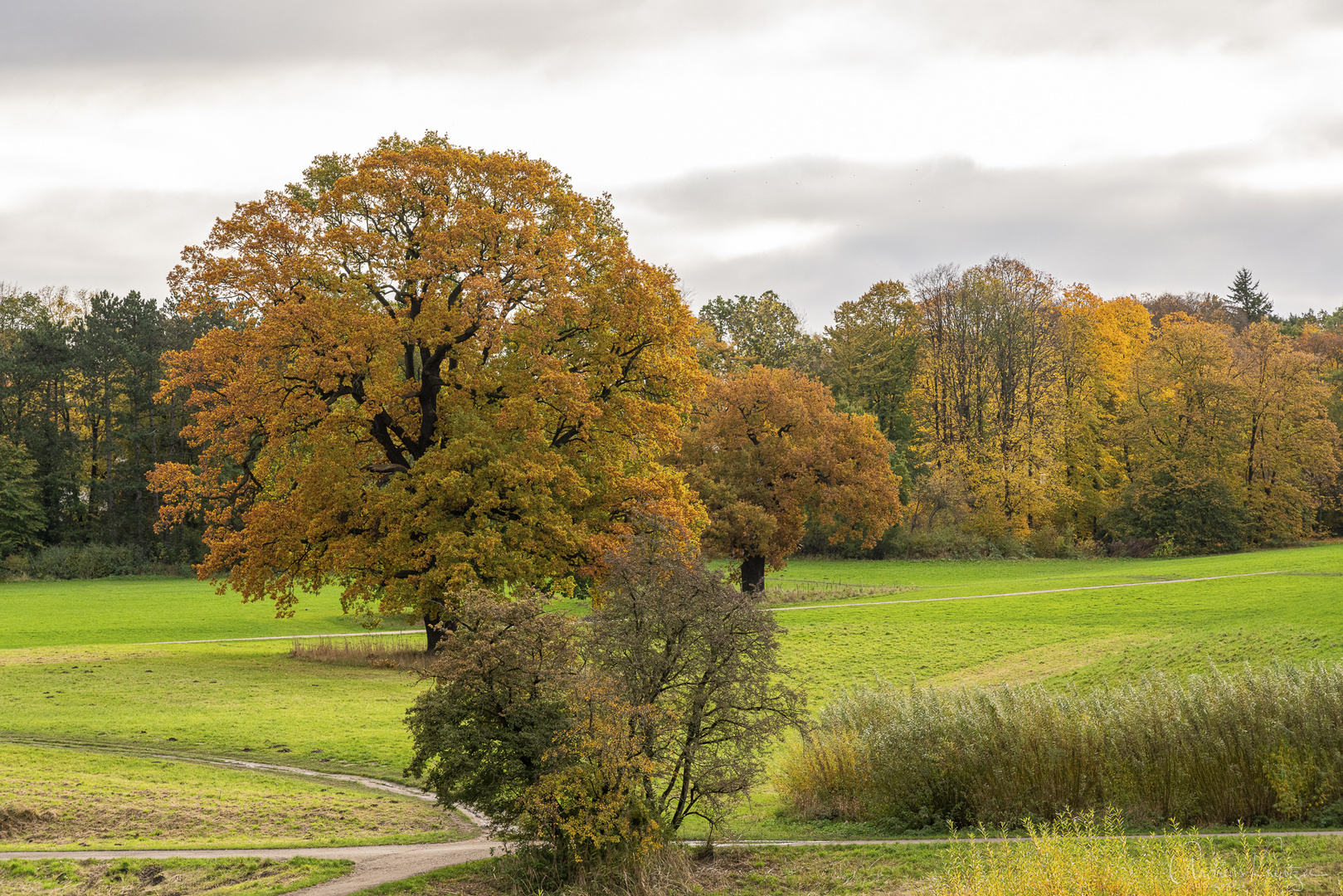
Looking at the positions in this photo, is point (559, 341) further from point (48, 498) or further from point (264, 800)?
point (48, 498)

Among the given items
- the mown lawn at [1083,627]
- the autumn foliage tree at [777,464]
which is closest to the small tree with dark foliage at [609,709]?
the mown lawn at [1083,627]

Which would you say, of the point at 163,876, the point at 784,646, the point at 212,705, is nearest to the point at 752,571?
the point at 784,646

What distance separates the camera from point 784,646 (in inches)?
1235

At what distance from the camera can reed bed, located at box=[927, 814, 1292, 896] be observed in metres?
8.36

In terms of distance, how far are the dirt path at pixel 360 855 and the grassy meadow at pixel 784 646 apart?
13.6 feet

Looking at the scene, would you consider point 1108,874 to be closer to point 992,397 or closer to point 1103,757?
point 1103,757

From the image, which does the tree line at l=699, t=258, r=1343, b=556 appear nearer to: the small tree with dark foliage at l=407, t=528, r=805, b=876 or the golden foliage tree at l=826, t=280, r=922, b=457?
the golden foliage tree at l=826, t=280, r=922, b=457

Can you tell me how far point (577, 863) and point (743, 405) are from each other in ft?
100

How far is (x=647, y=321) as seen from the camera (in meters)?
25.8

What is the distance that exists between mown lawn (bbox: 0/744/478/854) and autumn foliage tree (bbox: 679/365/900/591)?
24627 millimetres

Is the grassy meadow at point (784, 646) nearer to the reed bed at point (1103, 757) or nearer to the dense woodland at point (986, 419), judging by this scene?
the reed bed at point (1103, 757)

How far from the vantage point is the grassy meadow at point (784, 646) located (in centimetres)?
1878

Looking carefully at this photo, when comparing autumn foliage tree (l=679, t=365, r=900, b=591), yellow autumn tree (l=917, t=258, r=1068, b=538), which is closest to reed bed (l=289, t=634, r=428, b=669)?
autumn foliage tree (l=679, t=365, r=900, b=591)

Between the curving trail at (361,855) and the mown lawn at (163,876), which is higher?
the mown lawn at (163,876)
